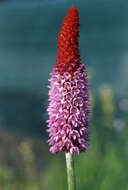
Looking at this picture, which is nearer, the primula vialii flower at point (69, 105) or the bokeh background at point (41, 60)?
the primula vialii flower at point (69, 105)

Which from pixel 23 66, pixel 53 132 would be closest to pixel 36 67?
pixel 23 66

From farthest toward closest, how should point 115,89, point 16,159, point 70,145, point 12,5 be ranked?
point 12,5 → point 115,89 → point 16,159 → point 70,145

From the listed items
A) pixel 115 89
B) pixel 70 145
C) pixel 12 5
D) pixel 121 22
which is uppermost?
pixel 12 5

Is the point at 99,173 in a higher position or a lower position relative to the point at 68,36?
lower

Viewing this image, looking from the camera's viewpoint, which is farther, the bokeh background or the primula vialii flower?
the bokeh background

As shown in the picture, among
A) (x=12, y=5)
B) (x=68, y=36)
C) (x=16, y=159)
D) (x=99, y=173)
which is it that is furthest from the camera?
(x=12, y=5)

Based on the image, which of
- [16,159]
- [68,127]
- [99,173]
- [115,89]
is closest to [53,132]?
[68,127]

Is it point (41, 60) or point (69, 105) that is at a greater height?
point (41, 60)

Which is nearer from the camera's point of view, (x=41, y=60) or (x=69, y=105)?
(x=69, y=105)

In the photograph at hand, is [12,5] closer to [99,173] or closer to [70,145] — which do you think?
[99,173]

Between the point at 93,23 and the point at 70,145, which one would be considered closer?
the point at 70,145
